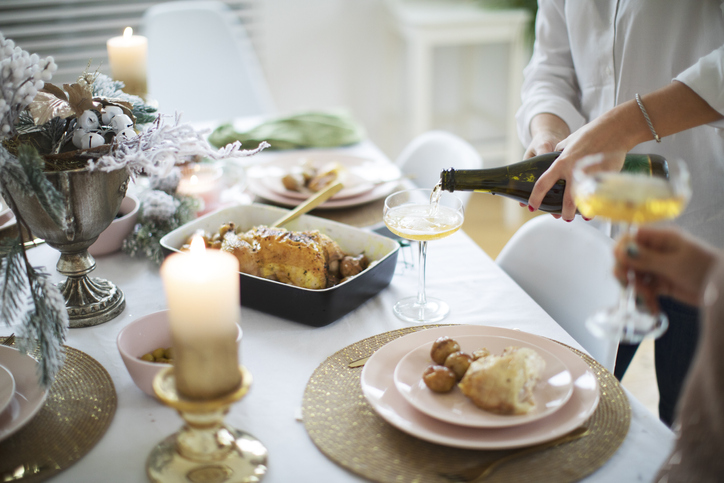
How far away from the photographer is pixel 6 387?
74cm

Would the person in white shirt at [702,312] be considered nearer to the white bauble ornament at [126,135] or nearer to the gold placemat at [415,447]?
the gold placemat at [415,447]

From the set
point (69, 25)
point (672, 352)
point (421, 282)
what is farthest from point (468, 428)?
point (69, 25)

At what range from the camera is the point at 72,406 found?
0.77 m

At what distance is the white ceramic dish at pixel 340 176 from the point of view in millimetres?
1443

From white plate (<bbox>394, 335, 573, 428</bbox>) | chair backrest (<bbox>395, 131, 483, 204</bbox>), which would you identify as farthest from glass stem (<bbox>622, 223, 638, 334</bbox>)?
chair backrest (<bbox>395, 131, 483, 204</bbox>)

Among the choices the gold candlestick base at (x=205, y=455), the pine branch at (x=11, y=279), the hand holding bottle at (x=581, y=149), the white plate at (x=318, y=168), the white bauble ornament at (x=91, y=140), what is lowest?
the white plate at (x=318, y=168)

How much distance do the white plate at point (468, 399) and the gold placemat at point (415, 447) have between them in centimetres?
4

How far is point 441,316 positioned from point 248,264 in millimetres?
340

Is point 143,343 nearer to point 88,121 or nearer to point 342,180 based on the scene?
point 88,121

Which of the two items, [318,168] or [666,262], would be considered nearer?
[666,262]

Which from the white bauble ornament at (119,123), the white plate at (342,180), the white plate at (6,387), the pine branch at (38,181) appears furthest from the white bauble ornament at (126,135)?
the white plate at (342,180)

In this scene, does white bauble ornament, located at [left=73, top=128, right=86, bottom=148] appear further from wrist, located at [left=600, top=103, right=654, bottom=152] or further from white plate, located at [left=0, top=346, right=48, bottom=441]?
wrist, located at [left=600, top=103, right=654, bottom=152]

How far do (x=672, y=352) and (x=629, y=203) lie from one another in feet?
2.82

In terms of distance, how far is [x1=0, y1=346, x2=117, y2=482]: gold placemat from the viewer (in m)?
0.67
